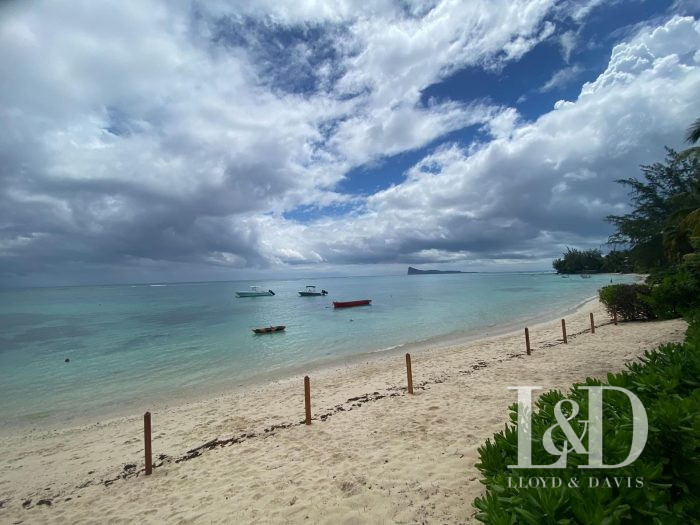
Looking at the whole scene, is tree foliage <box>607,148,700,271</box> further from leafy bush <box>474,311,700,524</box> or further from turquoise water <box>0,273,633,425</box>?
leafy bush <box>474,311,700,524</box>

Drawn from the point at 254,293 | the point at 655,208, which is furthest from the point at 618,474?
the point at 254,293

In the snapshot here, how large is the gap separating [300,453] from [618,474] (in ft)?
19.1

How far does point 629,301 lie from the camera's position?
1683cm

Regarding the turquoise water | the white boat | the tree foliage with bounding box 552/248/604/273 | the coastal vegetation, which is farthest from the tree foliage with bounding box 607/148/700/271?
the tree foliage with bounding box 552/248/604/273

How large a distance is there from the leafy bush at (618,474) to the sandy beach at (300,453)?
1893 mm

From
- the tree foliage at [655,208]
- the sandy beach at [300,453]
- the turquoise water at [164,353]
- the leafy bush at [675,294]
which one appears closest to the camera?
the sandy beach at [300,453]

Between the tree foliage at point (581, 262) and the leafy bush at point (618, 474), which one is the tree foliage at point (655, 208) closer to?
the leafy bush at point (618, 474)

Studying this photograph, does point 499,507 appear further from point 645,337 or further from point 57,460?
point 645,337

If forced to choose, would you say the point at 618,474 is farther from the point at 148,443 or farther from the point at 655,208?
the point at 655,208

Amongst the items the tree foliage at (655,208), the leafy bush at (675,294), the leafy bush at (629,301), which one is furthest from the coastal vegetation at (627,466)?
the tree foliage at (655,208)

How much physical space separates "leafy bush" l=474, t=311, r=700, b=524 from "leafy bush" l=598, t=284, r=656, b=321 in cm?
1668

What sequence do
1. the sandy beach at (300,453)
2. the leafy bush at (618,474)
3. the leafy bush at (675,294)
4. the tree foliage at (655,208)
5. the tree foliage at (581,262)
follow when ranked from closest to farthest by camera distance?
1. the leafy bush at (618,474)
2. the sandy beach at (300,453)
3. the leafy bush at (675,294)
4. the tree foliage at (655,208)
5. the tree foliage at (581,262)

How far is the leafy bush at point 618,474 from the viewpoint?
2053 mm

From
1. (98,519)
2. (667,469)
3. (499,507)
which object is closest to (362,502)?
(499,507)
